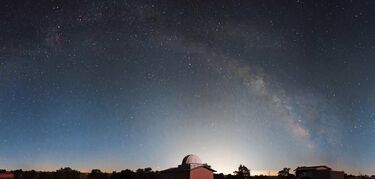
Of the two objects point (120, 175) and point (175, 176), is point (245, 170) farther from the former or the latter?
point (175, 176)

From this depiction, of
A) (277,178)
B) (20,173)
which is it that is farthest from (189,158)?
(20,173)

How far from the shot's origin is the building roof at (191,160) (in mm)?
68637

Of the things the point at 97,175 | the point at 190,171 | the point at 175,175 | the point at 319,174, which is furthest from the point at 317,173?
the point at 97,175

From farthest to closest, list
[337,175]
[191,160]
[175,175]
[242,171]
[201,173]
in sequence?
[242,171] < [337,175] < [191,160] < [201,173] < [175,175]

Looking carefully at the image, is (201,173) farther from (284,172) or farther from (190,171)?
(284,172)

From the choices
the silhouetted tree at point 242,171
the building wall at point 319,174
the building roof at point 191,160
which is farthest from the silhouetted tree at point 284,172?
the building roof at point 191,160

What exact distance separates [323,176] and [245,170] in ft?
82.9

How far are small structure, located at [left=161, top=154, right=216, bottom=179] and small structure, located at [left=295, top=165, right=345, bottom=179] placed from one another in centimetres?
2890

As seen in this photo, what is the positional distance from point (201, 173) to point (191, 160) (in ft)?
14.7

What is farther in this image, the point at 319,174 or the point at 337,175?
the point at 337,175

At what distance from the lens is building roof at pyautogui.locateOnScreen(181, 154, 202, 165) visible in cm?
6864

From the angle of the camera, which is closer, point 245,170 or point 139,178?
point 139,178

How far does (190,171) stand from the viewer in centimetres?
6309

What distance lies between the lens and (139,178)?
89438 millimetres
